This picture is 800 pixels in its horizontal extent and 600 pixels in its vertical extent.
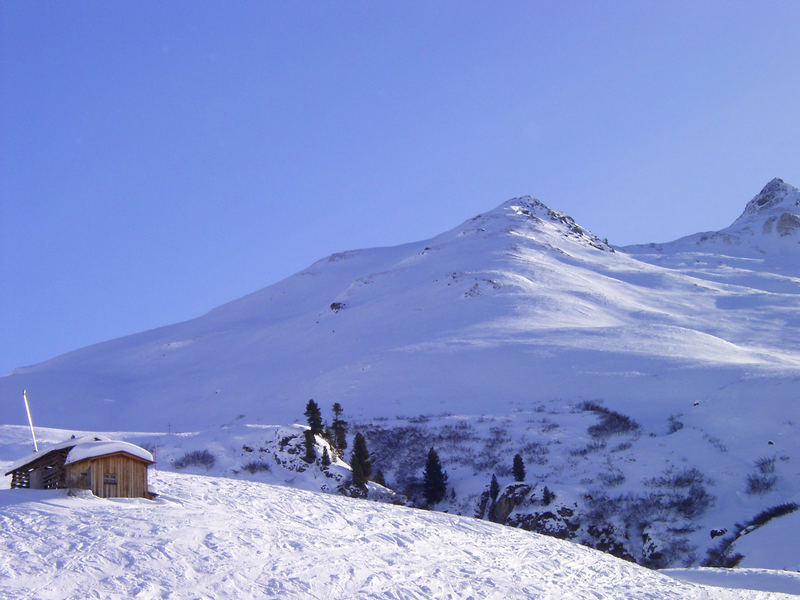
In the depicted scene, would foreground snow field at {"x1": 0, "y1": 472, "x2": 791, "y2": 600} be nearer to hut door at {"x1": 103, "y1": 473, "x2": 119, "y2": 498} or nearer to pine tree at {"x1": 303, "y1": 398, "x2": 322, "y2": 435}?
hut door at {"x1": 103, "y1": 473, "x2": 119, "y2": 498}

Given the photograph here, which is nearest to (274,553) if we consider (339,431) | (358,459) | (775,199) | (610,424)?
(358,459)

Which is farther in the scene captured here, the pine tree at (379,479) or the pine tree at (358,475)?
the pine tree at (379,479)

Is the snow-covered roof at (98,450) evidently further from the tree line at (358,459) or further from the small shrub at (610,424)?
the small shrub at (610,424)

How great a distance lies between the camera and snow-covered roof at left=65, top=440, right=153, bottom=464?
60.3 feet

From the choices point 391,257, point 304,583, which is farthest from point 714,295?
point 304,583

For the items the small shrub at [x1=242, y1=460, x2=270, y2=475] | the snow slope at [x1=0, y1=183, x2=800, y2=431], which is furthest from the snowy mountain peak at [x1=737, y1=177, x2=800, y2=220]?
the small shrub at [x1=242, y1=460, x2=270, y2=475]

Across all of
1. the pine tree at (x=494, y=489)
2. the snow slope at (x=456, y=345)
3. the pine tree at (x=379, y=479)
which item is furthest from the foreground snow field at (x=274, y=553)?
the snow slope at (x=456, y=345)

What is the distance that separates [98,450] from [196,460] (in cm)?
1505

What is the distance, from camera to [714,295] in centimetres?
8281

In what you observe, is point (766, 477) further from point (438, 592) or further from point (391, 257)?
point (391, 257)

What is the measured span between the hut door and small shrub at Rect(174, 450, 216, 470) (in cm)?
1411

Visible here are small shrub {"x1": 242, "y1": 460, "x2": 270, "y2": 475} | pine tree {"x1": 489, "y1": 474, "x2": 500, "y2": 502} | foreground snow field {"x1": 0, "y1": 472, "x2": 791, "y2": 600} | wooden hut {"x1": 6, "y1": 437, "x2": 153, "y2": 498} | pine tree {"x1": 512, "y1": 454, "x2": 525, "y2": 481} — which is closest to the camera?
foreground snow field {"x1": 0, "y1": 472, "x2": 791, "y2": 600}

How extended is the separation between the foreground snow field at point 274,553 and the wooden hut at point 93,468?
2.08ft

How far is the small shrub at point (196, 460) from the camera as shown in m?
32.8
